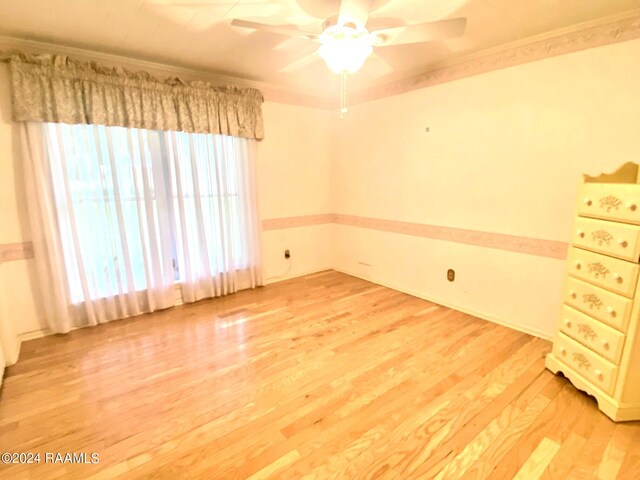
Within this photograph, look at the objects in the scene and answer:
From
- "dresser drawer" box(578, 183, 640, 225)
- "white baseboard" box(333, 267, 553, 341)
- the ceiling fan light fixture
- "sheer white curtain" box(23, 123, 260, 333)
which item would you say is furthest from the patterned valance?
"dresser drawer" box(578, 183, 640, 225)

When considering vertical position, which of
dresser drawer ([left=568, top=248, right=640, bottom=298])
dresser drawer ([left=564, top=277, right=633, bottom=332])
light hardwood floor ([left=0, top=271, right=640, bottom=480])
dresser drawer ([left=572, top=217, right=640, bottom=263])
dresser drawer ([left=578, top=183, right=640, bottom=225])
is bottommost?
light hardwood floor ([left=0, top=271, right=640, bottom=480])

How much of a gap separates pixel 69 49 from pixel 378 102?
282 centimetres

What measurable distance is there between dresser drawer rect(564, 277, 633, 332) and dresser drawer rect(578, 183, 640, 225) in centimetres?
41

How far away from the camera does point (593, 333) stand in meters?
1.81

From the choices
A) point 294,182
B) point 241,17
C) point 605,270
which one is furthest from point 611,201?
point 294,182

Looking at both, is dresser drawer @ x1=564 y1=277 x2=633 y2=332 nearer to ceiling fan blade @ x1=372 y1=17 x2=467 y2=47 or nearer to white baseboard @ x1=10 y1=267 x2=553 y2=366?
white baseboard @ x1=10 y1=267 x2=553 y2=366

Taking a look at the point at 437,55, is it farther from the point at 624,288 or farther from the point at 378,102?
the point at 624,288

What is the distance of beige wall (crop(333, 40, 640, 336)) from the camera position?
2.13 meters

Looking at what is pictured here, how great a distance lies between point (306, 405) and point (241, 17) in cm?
240

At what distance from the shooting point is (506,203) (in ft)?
8.59

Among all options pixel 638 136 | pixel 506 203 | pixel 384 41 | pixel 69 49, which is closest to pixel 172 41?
pixel 69 49

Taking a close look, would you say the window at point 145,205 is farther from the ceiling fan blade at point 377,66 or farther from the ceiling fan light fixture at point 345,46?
the ceiling fan light fixture at point 345,46

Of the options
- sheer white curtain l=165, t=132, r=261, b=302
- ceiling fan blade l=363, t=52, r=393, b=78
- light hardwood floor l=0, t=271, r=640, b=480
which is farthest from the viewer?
sheer white curtain l=165, t=132, r=261, b=302

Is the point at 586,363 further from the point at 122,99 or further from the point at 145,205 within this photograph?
the point at 122,99
